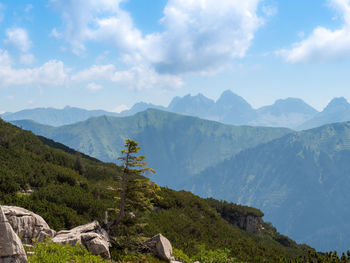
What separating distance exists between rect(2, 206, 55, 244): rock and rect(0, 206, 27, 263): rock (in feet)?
18.4

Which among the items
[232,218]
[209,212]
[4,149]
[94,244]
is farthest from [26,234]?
[232,218]

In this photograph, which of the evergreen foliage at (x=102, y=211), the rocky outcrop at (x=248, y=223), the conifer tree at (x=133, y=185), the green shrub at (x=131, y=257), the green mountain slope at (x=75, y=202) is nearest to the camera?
the green shrub at (x=131, y=257)

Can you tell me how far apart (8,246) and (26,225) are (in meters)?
6.41

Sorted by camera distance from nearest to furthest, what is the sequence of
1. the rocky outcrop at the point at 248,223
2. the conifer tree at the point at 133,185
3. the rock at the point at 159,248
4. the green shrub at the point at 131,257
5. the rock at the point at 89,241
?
1. the rock at the point at 89,241
2. the green shrub at the point at 131,257
3. the conifer tree at the point at 133,185
4. the rock at the point at 159,248
5. the rocky outcrop at the point at 248,223

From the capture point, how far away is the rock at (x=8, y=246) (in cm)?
1009

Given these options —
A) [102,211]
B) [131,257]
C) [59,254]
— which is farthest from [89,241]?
[102,211]

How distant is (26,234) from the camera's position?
51.7ft

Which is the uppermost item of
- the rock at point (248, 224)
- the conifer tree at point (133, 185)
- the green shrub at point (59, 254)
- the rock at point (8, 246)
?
the conifer tree at point (133, 185)

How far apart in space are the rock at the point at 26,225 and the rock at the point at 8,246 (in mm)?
5606

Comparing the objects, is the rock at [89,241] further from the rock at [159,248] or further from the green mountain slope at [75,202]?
the rock at [159,248]

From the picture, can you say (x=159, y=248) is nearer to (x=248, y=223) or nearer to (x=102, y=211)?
(x=102, y=211)

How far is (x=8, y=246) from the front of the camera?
10.1m

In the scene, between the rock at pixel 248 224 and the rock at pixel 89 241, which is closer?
the rock at pixel 89 241

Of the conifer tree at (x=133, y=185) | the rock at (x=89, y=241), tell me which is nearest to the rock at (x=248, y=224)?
the conifer tree at (x=133, y=185)
